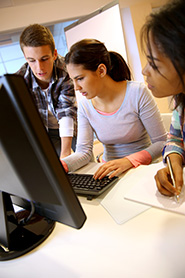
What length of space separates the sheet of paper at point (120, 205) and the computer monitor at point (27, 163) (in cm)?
19

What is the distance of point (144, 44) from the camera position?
2.10 feet

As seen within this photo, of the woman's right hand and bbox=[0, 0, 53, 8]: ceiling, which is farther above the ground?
bbox=[0, 0, 53, 8]: ceiling

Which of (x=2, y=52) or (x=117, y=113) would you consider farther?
(x=2, y=52)

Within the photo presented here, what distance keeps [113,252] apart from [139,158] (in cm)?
52

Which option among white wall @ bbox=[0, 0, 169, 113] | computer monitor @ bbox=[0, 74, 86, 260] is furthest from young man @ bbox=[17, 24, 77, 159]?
white wall @ bbox=[0, 0, 169, 113]

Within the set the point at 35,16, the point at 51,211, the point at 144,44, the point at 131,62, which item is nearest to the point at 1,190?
the point at 51,211

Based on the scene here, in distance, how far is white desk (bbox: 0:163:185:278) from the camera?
1.48 ft

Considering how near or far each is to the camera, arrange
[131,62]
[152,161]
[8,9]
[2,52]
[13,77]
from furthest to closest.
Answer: [131,62], [2,52], [8,9], [152,161], [13,77]

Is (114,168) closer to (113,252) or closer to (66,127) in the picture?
(113,252)

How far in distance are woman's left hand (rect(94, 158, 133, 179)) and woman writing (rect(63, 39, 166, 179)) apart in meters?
0.16

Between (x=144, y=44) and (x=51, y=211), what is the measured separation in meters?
0.51

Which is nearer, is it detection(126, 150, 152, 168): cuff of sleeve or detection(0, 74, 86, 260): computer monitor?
detection(0, 74, 86, 260): computer monitor

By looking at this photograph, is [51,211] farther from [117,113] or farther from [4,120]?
[117,113]

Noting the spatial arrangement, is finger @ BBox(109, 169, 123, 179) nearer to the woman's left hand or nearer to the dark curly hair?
the woman's left hand
